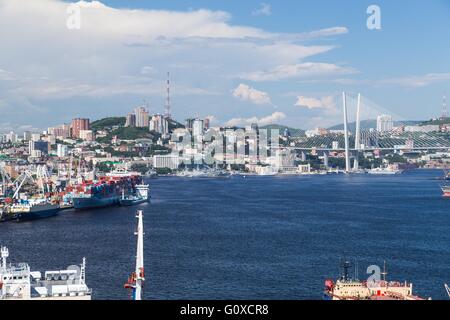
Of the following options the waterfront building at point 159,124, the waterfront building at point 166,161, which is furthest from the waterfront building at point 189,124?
the waterfront building at point 166,161

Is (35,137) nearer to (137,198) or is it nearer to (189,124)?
(189,124)

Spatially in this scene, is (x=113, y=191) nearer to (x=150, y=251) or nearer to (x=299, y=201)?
(x=299, y=201)

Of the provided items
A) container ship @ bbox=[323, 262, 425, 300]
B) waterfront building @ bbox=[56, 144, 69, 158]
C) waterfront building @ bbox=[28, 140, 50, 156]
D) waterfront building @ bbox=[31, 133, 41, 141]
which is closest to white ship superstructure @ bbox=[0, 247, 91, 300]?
container ship @ bbox=[323, 262, 425, 300]

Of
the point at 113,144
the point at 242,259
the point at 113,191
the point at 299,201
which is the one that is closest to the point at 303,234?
the point at 242,259

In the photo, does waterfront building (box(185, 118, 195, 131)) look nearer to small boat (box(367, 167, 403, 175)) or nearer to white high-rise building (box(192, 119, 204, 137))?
white high-rise building (box(192, 119, 204, 137))

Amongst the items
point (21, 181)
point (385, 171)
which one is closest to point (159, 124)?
point (385, 171)
